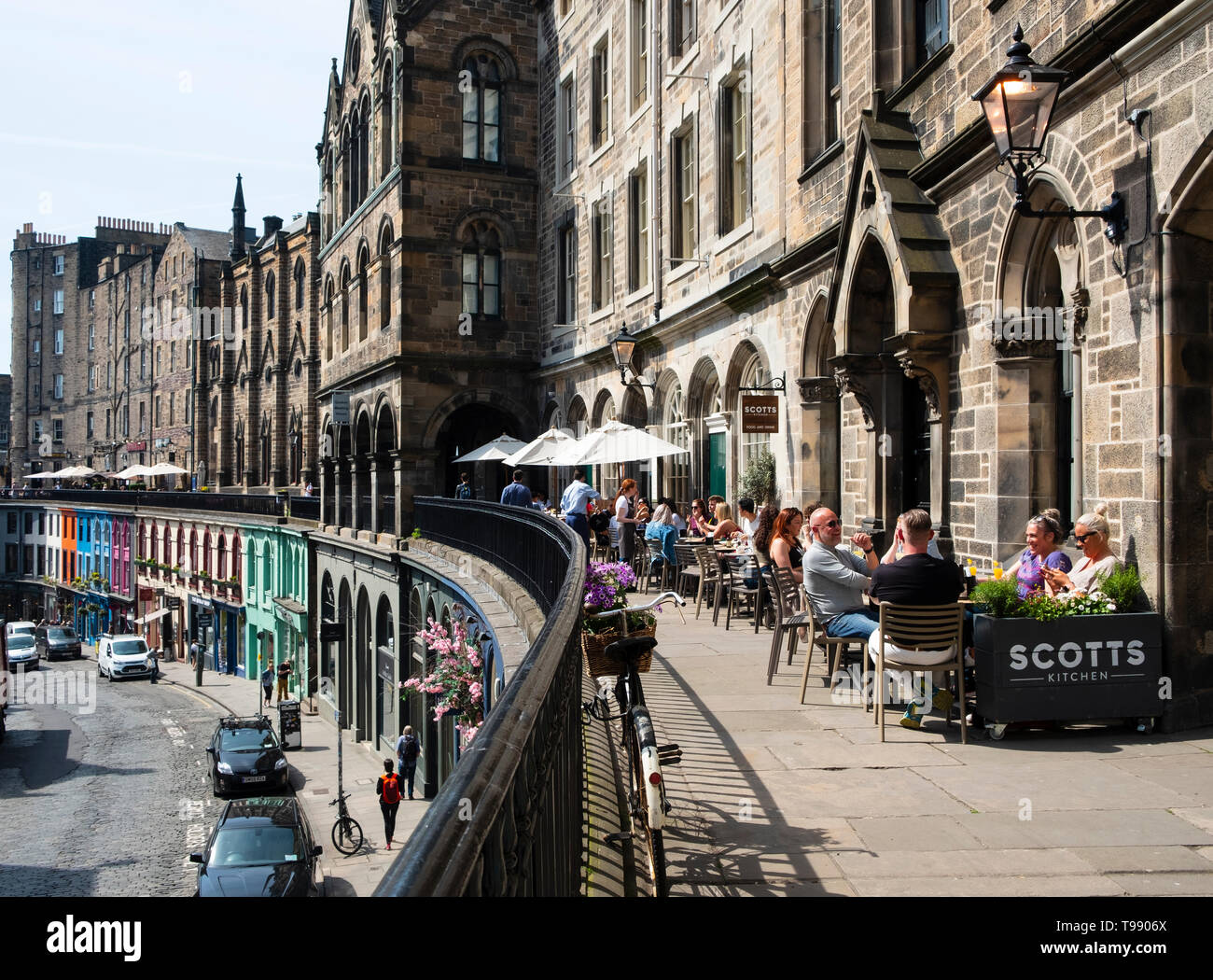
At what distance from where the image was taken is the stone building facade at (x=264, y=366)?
4803 cm

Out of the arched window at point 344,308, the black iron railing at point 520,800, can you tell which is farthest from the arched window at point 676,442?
the arched window at point 344,308

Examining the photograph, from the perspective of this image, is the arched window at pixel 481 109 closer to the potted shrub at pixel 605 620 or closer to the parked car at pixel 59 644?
the potted shrub at pixel 605 620

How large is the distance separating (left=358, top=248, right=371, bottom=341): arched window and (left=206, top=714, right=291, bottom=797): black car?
11663mm

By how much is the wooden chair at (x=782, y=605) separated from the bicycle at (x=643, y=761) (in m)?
2.27

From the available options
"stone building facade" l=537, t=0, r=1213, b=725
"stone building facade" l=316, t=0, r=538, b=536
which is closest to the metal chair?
"stone building facade" l=537, t=0, r=1213, b=725

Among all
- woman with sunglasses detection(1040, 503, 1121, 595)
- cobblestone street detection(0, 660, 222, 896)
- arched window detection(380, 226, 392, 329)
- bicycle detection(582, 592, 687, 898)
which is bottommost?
cobblestone street detection(0, 660, 222, 896)

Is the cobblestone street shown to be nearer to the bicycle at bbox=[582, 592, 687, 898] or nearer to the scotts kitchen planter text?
the bicycle at bbox=[582, 592, 687, 898]

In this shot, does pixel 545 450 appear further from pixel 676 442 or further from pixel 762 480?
pixel 762 480

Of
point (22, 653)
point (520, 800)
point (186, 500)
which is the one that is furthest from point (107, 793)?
point (520, 800)

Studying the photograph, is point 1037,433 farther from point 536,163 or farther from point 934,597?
point 536,163

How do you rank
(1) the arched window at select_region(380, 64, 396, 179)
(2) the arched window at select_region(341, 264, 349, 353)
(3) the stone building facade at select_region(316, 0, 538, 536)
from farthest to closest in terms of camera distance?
(2) the arched window at select_region(341, 264, 349, 353)
(1) the arched window at select_region(380, 64, 396, 179)
(3) the stone building facade at select_region(316, 0, 538, 536)

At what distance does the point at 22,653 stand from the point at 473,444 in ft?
109

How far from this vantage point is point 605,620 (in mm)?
7480

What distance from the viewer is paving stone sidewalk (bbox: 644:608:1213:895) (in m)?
4.46
